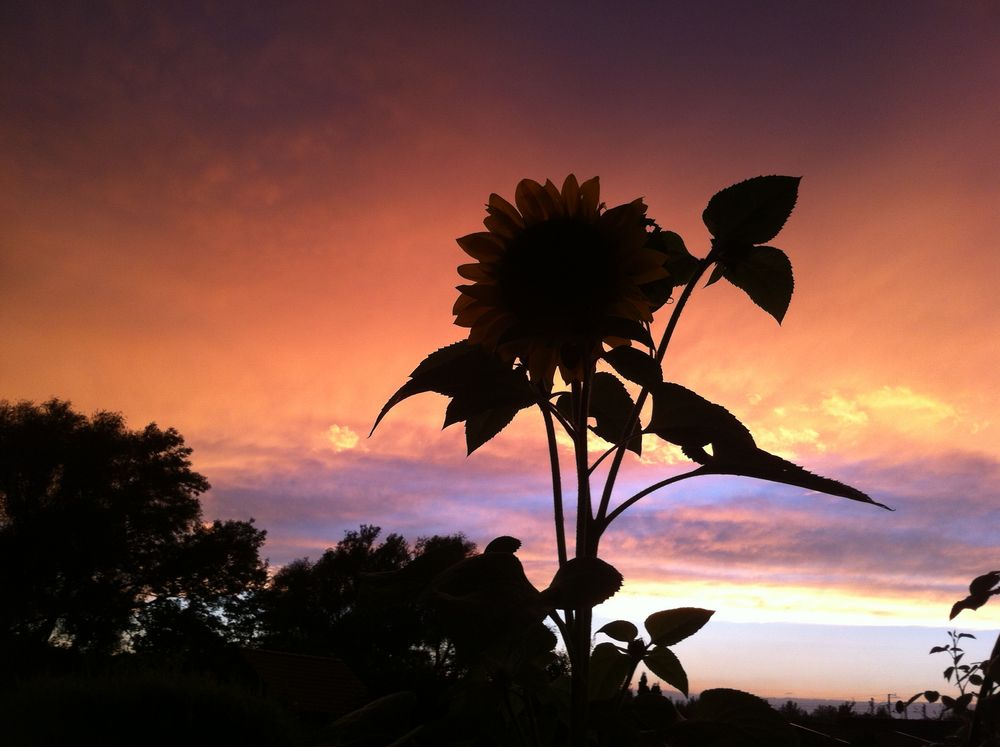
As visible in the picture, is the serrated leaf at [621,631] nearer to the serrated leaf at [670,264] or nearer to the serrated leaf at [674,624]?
the serrated leaf at [674,624]

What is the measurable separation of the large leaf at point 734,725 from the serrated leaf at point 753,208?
2.64 feet

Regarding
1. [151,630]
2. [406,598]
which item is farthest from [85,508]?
[406,598]

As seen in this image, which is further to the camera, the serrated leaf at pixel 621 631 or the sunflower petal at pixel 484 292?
the serrated leaf at pixel 621 631

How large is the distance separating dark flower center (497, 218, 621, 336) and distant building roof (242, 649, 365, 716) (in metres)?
17.0

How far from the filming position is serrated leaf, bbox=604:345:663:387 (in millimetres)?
1140

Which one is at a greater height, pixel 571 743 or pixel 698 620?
pixel 698 620

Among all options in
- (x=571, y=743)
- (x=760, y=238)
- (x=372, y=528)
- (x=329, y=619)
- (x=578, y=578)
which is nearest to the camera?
(x=578, y=578)

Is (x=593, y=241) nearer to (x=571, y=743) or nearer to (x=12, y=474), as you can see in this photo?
(x=571, y=743)

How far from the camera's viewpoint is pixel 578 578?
930 millimetres

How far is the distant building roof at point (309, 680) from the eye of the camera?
17.3 meters

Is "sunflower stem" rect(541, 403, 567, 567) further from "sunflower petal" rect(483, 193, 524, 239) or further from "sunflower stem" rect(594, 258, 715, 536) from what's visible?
"sunflower petal" rect(483, 193, 524, 239)

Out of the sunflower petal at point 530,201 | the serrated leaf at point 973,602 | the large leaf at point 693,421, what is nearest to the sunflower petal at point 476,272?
the sunflower petal at point 530,201

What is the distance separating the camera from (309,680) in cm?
1878

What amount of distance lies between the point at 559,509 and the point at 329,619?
41.8m
